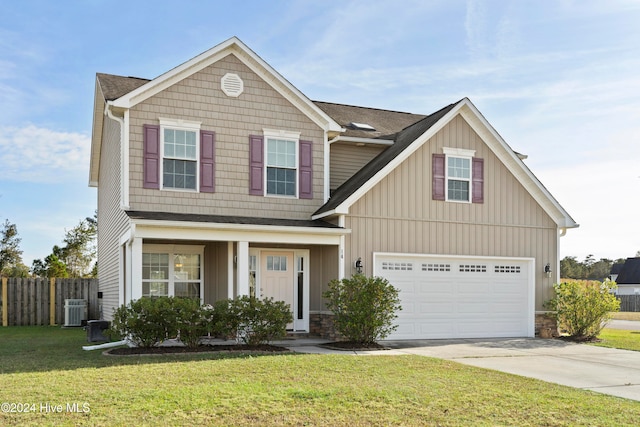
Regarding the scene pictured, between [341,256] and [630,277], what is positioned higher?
[341,256]

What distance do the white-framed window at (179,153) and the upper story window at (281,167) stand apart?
1.85m

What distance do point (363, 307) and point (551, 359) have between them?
389cm

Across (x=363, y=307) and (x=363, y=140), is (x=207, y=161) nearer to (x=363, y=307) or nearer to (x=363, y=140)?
(x=363, y=140)

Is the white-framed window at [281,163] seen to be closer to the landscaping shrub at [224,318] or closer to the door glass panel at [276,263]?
the door glass panel at [276,263]

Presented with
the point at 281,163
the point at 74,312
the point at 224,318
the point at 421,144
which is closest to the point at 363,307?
the point at 224,318

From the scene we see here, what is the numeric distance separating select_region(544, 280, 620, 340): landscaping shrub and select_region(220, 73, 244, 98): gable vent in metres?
9.73

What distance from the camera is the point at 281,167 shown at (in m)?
16.4

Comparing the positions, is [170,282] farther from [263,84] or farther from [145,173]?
[263,84]

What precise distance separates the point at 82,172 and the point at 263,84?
12.2m

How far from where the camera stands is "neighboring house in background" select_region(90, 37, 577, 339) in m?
15.1

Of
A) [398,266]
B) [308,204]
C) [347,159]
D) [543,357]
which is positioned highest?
[347,159]

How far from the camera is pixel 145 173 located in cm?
1488

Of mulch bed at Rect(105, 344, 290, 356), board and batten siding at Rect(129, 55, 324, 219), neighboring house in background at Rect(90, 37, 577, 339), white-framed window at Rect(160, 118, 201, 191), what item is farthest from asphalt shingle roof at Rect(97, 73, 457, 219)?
mulch bed at Rect(105, 344, 290, 356)

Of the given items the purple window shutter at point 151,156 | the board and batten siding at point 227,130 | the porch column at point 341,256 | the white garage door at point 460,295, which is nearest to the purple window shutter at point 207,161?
the board and batten siding at point 227,130
